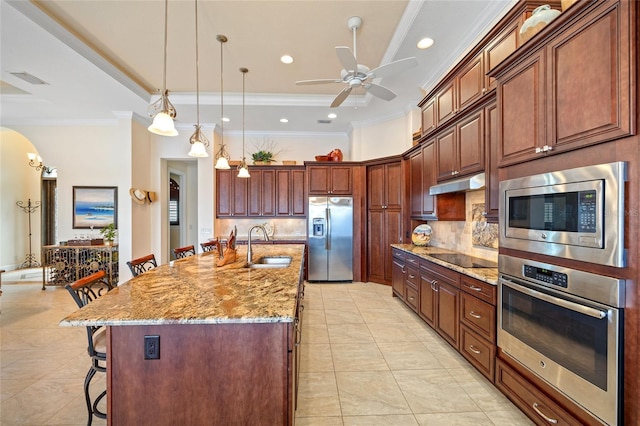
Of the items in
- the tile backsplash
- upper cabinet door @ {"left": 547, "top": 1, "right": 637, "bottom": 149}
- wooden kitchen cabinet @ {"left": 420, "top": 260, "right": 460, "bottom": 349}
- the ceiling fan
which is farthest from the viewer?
the tile backsplash

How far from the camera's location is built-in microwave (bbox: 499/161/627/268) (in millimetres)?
1195

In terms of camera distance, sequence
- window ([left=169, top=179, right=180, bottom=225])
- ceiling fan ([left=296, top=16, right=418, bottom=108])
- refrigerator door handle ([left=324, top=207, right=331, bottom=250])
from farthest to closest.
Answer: window ([left=169, top=179, right=180, bottom=225]) < refrigerator door handle ([left=324, top=207, right=331, bottom=250]) < ceiling fan ([left=296, top=16, right=418, bottom=108])

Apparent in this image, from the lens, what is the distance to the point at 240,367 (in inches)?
51.9

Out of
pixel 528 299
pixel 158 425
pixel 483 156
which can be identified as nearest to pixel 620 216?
pixel 528 299

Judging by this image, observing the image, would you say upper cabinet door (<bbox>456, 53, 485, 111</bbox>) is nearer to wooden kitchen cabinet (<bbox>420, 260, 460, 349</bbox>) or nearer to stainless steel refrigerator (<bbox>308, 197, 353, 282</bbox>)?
wooden kitchen cabinet (<bbox>420, 260, 460, 349</bbox>)

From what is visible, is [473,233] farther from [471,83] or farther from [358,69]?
[358,69]

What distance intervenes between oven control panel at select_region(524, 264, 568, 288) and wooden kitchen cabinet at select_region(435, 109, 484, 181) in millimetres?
1105

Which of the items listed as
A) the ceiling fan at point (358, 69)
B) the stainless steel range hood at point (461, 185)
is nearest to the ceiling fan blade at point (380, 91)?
the ceiling fan at point (358, 69)

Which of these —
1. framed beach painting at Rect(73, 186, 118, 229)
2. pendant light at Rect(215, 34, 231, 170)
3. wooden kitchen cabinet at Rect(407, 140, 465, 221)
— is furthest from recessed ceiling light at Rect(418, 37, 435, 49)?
framed beach painting at Rect(73, 186, 118, 229)

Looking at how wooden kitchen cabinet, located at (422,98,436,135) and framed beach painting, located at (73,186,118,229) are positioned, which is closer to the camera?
wooden kitchen cabinet, located at (422,98,436,135)

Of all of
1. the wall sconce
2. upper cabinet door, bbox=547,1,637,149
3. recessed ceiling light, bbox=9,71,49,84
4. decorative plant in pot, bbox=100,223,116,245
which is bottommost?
decorative plant in pot, bbox=100,223,116,245

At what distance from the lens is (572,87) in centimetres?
140

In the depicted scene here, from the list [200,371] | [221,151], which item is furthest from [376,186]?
[200,371]

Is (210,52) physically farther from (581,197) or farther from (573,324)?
(573,324)
